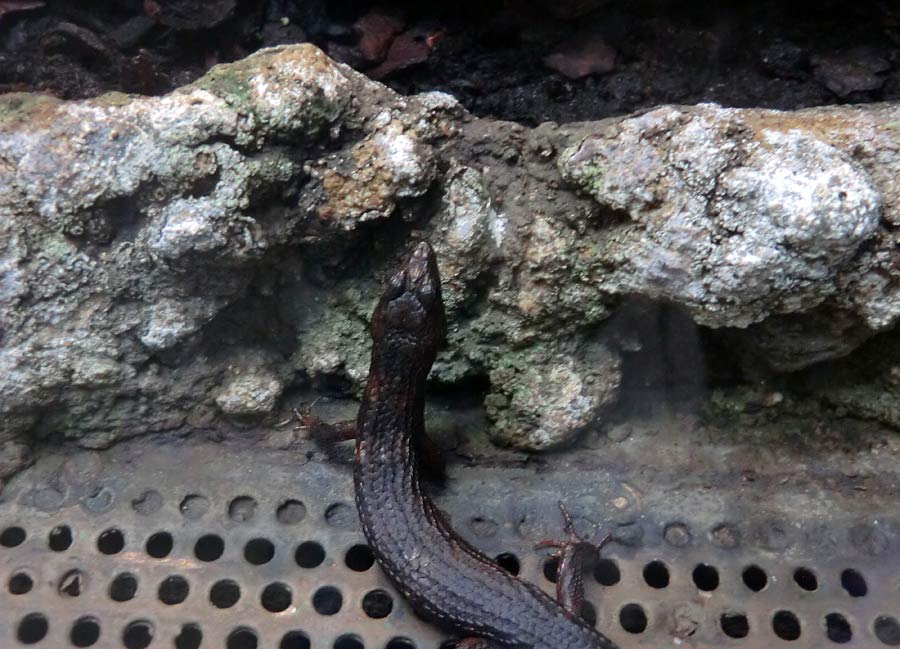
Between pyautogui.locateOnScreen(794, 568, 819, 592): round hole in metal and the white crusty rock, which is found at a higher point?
the white crusty rock

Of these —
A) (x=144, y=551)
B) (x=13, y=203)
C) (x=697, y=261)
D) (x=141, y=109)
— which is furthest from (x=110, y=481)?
(x=697, y=261)

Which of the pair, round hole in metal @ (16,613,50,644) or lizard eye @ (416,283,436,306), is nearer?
round hole in metal @ (16,613,50,644)

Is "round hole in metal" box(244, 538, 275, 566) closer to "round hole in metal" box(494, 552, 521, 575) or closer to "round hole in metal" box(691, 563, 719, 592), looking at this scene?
"round hole in metal" box(494, 552, 521, 575)

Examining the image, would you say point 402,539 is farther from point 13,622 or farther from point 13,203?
point 13,203

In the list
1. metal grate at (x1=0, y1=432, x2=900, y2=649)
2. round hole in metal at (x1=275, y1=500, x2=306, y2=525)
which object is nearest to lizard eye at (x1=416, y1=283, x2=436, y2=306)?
metal grate at (x1=0, y1=432, x2=900, y2=649)

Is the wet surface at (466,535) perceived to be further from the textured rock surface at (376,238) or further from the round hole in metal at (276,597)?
the textured rock surface at (376,238)

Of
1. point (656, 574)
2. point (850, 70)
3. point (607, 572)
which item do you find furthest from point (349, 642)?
point (850, 70)
